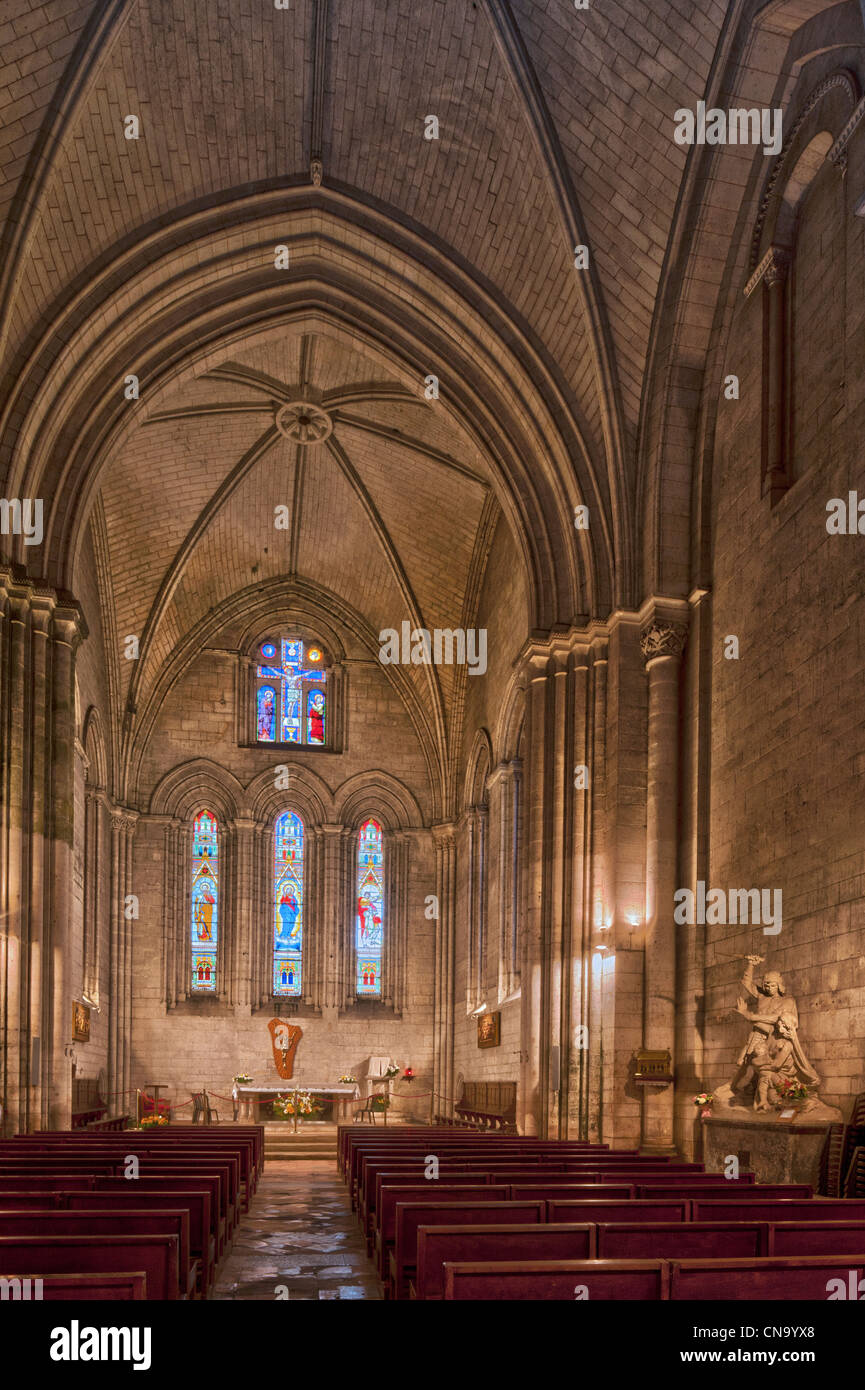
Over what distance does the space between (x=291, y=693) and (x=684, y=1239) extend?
25.6 m

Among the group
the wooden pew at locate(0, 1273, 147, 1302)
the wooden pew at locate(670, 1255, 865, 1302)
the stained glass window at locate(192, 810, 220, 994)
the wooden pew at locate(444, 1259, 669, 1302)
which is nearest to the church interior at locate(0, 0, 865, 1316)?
the wooden pew at locate(444, 1259, 669, 1302)

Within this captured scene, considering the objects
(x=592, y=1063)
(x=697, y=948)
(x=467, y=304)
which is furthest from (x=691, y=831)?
(x=467, y=304)

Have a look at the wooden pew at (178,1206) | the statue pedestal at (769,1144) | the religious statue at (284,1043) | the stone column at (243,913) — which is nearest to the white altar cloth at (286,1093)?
the religious statue at (284,1043)

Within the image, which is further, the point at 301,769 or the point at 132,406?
the point at 301,769

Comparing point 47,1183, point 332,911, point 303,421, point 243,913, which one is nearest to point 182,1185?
point 47,1183

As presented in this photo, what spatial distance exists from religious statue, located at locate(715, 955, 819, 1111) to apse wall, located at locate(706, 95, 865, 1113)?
0.17 m

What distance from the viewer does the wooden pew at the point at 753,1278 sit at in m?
4.18

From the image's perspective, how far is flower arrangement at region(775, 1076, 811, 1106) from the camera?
11086 millimetres

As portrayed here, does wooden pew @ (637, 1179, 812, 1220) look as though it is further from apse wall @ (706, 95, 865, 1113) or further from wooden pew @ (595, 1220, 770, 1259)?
apse wall @ (706, 95, 865, 1113)

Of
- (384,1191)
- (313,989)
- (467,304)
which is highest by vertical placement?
(467,304)

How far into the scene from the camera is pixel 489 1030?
80.1ft

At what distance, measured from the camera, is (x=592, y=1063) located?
15945mm

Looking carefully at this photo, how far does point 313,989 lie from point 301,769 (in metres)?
5.05
